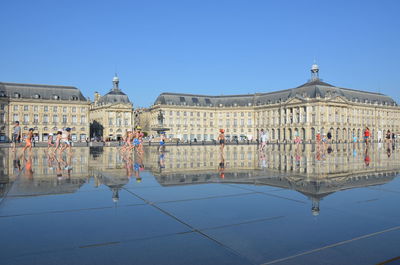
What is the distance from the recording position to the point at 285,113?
9888 centimetres

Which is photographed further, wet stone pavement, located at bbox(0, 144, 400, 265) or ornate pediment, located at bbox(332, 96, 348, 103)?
ornate pediment, located at bbox(332, 96, 348, 103)

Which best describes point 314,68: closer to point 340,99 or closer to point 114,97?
point 340,99

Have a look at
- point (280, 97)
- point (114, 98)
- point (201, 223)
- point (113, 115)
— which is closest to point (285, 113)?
point (280, 97)

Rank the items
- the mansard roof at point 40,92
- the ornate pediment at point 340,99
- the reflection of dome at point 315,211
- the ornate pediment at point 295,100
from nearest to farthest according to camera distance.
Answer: the reflection of dome at point 315,211, the mansard roof at point 40,92, the ornate pediment at point 340,99, the ornate pediment at point 295,100

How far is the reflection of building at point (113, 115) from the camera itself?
99.9 metres

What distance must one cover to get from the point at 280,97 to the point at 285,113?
5.87 meters

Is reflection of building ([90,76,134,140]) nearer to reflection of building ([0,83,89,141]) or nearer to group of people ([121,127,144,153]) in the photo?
reflection of building ([0,83,89,141])

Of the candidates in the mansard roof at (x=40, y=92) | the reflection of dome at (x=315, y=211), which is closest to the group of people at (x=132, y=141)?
the reflection of dome at (x=315, y=211)

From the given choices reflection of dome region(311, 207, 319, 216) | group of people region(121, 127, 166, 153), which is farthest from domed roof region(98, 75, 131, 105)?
reflection of dome region(311, 207, 319, 216)

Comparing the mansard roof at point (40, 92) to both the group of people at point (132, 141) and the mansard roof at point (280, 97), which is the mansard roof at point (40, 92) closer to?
the mansard roof at point (280, 97)

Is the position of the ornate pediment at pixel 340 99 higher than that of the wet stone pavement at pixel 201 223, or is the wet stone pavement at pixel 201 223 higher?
the ornate pediment at pixel 340 99

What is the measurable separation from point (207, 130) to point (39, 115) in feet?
158

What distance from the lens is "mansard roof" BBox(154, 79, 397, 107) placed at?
9412 cm

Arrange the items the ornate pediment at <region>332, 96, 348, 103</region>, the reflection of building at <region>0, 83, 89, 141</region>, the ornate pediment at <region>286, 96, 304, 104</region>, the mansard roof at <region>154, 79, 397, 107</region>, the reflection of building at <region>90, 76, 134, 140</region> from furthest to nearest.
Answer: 1. the reflection of building at <region>90, 76, 134, 140</region>
2. the mansard roof at <region>154, 79, 397, 107</region>
3. the ornate pediment at <region>286, 96, 304, 104</region>
4. the ornate pediment at <region>332, 96, 348, 103</region>
5. the reflection of building at <region>0, 83, 89, 141</region>
